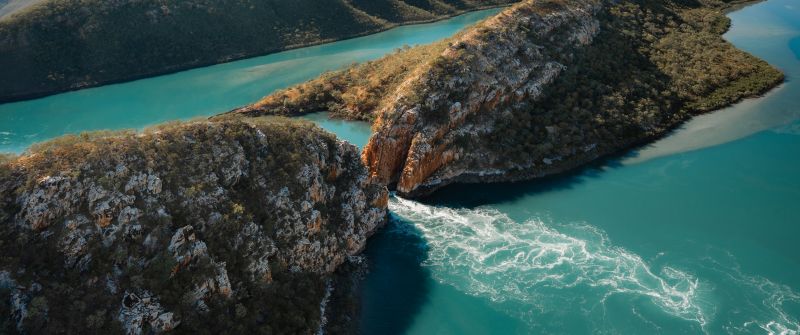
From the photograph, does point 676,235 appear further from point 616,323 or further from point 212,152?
point 212,152

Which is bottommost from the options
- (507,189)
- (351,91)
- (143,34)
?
(507,189)

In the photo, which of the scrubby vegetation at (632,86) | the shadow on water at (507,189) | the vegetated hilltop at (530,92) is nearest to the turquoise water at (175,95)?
the vegetated hilltop at (530,92)

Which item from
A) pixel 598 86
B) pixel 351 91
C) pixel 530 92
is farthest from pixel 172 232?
pixel 598 86

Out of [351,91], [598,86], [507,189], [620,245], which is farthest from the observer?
[351,91]

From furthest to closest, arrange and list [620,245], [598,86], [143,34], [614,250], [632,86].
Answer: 1. [143,34]
2. [632,86]
3. [598,86]
4. [620,245]
5. [614,250]

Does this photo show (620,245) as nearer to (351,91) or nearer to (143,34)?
(351,91)

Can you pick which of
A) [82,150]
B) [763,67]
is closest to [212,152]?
[82,150]
